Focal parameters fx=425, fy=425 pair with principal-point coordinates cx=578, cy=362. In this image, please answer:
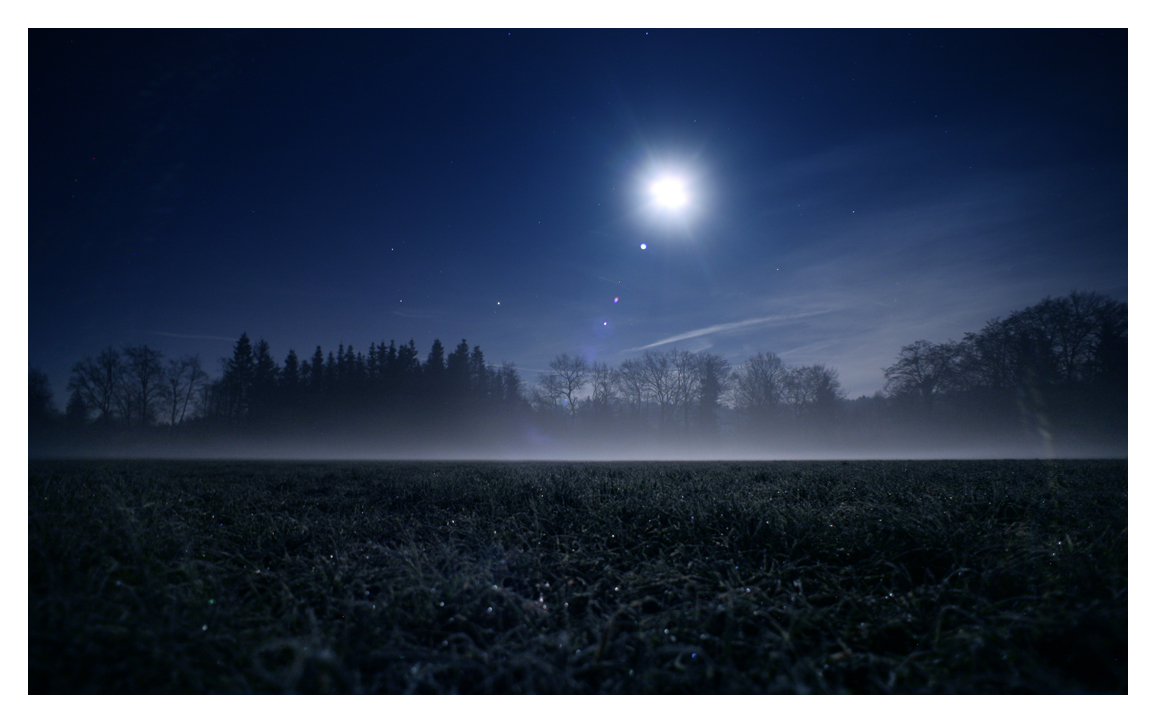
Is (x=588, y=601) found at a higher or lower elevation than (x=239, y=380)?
lower

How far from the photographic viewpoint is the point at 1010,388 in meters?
22.8

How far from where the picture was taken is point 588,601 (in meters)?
2.34

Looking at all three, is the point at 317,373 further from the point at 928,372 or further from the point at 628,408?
the point at 928,372

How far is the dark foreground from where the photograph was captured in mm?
1741

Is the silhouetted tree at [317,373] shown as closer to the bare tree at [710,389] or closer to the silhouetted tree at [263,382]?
the silhouetted tree at [263,382]

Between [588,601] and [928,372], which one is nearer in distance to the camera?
[588,601]

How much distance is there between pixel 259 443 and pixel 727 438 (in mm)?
32181

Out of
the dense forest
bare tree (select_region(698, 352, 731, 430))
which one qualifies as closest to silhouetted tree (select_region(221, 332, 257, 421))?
Result: the dense forest

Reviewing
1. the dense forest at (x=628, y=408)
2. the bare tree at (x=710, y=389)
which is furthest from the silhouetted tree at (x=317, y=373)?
the bare tree at (x=710, y=389)

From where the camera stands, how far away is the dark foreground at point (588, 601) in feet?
5.71

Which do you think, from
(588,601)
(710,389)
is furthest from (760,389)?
(588,601)

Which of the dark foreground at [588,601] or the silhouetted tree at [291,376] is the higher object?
the silhouetted tree at [291,376]

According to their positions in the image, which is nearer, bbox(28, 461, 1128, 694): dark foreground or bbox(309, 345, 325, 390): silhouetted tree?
bbox(28, 461, 1128, 694): dark foreground

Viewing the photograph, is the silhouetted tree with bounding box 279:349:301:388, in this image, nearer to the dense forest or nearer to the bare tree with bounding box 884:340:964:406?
the dense forest
